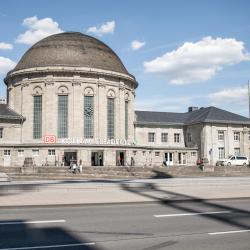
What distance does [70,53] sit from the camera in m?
55.1

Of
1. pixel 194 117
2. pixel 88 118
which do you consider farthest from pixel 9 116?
pixel 194 117

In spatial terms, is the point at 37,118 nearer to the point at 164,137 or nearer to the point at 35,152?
the point at 35,152

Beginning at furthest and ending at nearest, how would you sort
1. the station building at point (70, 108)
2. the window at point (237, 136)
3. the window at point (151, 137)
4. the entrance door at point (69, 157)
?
the window at point (237, 136) < the window at point (151, 137) < the station building at point (70, 108) < the entrance door at point (69, 157)

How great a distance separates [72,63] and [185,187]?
111 feet

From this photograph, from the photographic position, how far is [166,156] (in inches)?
2483

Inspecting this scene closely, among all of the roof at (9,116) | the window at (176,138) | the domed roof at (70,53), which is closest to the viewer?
the roof at (9,116)

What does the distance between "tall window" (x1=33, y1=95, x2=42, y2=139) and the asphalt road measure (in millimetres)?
38831

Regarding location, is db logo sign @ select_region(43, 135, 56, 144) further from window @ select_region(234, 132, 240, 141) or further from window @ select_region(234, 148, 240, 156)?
window @ select_region(234, 132, 240, 141)

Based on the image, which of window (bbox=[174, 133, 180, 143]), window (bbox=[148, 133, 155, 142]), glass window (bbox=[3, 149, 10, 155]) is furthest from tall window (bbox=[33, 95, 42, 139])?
window (bbox=[174, 133, 180, 143])

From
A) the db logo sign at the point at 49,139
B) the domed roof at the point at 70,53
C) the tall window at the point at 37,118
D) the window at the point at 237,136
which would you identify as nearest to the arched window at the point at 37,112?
the tall window at the point at 37,118

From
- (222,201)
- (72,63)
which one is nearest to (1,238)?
(222,201)

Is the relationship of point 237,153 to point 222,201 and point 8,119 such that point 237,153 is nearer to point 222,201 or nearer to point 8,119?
point 8,119

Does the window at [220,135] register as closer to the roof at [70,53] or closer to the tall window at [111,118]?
the roof at [70,53]

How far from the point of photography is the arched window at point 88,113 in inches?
2131
